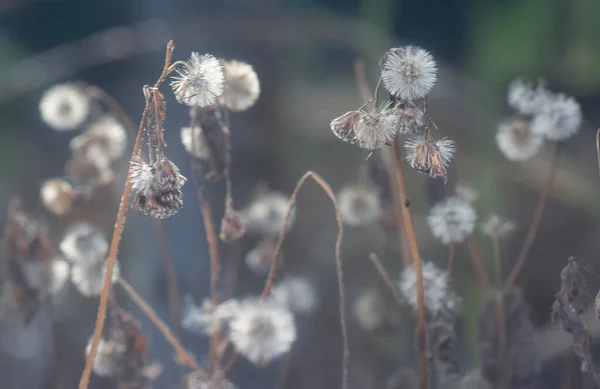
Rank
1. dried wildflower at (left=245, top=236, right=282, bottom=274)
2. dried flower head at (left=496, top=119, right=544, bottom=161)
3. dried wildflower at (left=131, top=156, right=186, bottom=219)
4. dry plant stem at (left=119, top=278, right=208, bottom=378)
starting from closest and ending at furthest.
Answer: dried wildflower at (left=131, top=156, right=186, bottom=219), dry plant stem at (left=119, top=278, right=208, bottom=378), dried flower head at (left=496, top=119, right=544, bottom=161), dried wildflower at (left=245, top=236, right=282, bottom=274)

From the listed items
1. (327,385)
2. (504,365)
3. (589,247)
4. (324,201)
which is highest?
(324,201)

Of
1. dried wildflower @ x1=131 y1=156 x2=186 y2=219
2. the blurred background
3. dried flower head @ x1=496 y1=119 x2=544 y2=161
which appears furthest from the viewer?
the blurred background

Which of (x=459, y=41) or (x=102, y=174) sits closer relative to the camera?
(x=102, y=174)

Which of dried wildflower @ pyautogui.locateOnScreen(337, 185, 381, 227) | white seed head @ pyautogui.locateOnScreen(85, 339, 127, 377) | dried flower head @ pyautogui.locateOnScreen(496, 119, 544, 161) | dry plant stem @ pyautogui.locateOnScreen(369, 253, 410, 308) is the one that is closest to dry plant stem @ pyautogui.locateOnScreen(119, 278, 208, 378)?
white seed head @ pyautogui.locateOnScreen(85, 339, 127, 377)

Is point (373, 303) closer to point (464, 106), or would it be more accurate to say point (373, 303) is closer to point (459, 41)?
point (464, 106)

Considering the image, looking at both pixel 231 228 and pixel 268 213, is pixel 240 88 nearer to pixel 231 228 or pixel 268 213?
pixel 231 228

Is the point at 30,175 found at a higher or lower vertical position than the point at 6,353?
higher

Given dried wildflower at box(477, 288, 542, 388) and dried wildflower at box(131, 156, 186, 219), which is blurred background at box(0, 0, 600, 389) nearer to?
dried wildflower at box(477, 288, 542, 388)

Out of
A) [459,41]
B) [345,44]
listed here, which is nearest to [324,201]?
[345,44]
